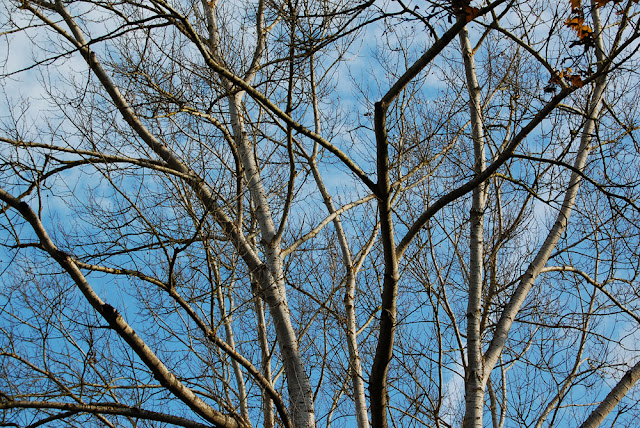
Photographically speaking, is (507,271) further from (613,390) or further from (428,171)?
(613,390)

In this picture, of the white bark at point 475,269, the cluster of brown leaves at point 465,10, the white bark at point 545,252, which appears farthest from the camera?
the white bark at point 545,252

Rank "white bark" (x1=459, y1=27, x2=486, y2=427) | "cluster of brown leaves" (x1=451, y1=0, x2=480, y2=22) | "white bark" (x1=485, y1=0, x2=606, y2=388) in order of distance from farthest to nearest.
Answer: "white bark" (x1=485, y1=0, x2=606, y2=388) < "white bark" (x1=459, y1=27, x2=486, y2=427) < "cluster of brown leaves" (x1=451, y1=0, x2=480, y2=22)

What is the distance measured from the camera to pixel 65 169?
459cm

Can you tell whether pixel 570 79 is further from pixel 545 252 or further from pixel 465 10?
pixel 545 252

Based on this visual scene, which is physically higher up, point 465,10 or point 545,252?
point 465,10

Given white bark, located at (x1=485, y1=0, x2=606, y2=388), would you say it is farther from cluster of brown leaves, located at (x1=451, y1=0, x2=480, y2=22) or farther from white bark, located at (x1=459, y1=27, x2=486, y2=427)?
cluster of brown leaves, located at (x1=451, y1=0, x2=480, y2=22)

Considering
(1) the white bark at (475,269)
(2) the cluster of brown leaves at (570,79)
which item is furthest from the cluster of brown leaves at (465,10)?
(1) the white bark at (475,269)

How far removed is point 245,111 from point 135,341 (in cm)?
286

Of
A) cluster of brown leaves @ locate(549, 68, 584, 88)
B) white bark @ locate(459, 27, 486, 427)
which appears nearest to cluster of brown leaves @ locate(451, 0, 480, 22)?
cluster of brown leaves @ locate(549, 68, 584, 88)

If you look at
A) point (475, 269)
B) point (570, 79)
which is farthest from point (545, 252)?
point (570, 79)

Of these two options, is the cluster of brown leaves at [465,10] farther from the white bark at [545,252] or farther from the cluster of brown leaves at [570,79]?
the white bark at [545,252]

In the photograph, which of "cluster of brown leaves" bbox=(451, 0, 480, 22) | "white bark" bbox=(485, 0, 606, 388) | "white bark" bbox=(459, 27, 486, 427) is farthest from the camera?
"white bark" bbox=(485, 0, 606, 388)

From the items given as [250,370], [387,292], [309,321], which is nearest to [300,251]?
[309,321]

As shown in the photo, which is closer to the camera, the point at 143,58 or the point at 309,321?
the point at 143,58
